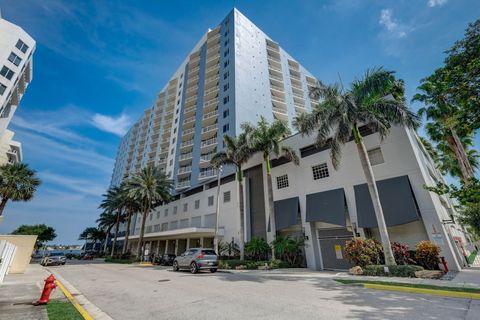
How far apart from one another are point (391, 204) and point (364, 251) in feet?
12.9

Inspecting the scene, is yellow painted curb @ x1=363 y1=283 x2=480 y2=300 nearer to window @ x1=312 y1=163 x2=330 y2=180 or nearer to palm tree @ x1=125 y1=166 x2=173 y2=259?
window @ x1=312 y1=163 x2=330 y2=180

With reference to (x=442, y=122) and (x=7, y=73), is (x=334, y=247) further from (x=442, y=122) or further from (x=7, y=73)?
(x=7, y=73)

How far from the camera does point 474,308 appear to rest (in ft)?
19.4

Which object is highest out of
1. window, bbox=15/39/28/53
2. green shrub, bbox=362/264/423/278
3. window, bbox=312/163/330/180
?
window, bbox=15/39/28/53

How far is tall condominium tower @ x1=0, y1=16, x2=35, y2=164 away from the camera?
3806cm

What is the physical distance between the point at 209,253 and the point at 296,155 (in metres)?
12.2

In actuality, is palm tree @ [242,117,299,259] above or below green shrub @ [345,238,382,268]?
above

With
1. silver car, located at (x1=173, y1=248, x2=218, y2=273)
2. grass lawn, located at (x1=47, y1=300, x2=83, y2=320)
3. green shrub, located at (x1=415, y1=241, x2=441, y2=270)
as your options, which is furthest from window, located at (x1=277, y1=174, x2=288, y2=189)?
grass lawn, located at (x1=47, y1=300, x2=83, y2=320)

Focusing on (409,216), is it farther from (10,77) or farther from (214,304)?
(10,77)

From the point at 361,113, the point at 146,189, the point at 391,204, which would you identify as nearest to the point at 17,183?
the point at 146,189

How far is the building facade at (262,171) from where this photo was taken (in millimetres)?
15961

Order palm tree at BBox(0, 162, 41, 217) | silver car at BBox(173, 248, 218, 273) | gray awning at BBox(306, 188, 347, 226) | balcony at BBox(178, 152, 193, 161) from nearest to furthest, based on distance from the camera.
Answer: silver car at BBox(173, 248, 218, 273) → gray awning at BBox(306, 188, 347, 226) → palm tree at BBox(0, 162, 41, 217) → balcony at BBox(178, 152, 193, 161)

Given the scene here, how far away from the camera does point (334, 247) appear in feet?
61.6

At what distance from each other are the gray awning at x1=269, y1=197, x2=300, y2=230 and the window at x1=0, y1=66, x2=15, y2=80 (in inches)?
1980
